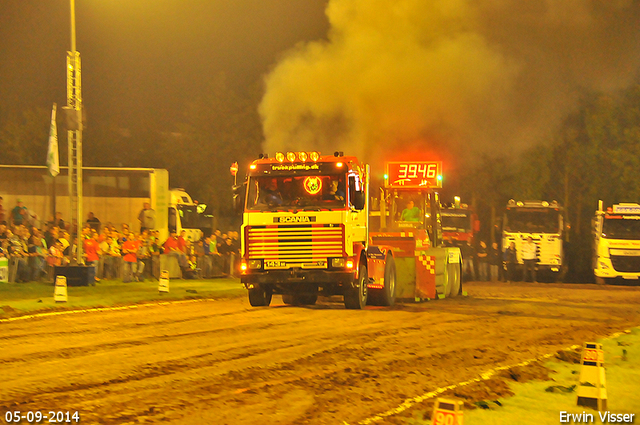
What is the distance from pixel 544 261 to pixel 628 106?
14712mm

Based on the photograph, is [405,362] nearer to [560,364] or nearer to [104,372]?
[560,364]

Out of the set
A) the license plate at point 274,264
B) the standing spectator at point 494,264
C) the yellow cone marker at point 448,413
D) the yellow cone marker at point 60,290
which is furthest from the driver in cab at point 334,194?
the standing spectator at point 494,264

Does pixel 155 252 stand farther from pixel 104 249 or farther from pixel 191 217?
pixel 191 217

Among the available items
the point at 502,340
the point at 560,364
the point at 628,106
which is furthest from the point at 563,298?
the point at 628,106

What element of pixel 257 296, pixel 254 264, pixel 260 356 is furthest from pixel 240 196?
pixel 260 356

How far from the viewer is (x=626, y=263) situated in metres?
32.1

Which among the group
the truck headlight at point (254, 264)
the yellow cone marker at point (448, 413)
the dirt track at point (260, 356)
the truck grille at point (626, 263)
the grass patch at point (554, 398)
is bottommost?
the grass patch at point (554, 398)

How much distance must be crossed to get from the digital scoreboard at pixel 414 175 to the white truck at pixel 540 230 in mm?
13492

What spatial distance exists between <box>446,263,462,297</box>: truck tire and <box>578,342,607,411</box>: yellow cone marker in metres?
15.4

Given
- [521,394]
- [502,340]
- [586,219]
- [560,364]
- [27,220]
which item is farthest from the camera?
[586,219]

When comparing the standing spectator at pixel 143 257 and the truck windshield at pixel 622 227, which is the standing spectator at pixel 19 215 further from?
the truck windshield at pixel 622 227

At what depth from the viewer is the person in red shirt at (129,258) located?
24.6m

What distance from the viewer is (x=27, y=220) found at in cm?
2519

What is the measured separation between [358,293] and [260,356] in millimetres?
7064
